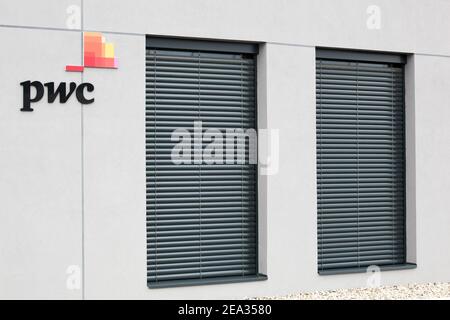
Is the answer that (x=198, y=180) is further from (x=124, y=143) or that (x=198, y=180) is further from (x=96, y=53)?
(x=96, y=53)

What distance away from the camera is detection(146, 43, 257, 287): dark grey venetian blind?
927 cm

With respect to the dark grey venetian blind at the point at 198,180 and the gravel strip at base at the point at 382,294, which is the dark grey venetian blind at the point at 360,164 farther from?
the dark grey venetian blind at the point at 198,180

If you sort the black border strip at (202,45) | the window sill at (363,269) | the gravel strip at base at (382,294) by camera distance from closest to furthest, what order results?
the black border strip at (202,45) → the gravel strip at base at (382,294) → the window sill at (363,269)

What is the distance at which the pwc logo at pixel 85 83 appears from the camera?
27.2 feet

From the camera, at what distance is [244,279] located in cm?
950

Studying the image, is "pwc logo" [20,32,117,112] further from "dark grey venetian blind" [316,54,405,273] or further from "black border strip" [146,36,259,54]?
"dark grey venetian blind" [316,54,405,273]

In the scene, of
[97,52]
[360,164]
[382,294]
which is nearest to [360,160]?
[360,164]

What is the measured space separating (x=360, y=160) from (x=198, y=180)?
8.17ft

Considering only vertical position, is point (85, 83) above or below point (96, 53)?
below

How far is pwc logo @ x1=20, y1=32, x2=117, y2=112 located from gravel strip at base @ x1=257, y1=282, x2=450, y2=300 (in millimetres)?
3455

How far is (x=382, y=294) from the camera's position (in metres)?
9.91

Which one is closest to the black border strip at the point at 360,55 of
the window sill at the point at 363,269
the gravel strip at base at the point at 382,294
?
the window sill at the point at 363,269
